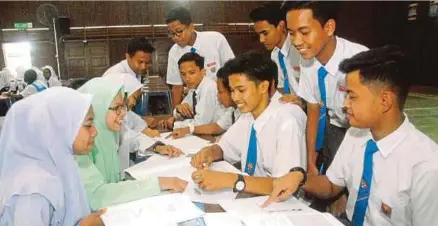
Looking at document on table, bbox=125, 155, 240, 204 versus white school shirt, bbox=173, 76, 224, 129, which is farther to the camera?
white school shirt, bbox=173, 76, 224, 129

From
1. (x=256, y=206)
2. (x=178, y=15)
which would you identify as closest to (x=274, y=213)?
(x=256, y=206)

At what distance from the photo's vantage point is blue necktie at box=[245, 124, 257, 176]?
5.62ft

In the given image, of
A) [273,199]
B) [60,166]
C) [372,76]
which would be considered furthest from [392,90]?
[60,166]

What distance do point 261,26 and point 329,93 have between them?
0.89m

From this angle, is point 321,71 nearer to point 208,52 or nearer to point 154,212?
point 154,212

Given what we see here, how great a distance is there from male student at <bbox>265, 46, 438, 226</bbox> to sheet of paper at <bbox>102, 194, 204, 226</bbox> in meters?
0.30

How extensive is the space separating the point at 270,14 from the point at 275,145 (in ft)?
4.31

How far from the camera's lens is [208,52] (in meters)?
3.43

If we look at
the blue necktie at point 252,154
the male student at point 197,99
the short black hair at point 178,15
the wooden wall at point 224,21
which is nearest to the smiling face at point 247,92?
the blue necktie at point 252,154

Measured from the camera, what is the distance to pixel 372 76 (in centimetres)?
127

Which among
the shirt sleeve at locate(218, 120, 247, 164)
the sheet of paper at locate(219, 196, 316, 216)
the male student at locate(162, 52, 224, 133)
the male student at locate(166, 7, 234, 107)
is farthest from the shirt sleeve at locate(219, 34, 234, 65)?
the sheet of paper at locate(219, 196, 316, 216)

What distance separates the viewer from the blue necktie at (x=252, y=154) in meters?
1.71

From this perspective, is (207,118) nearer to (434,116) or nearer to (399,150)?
(399,150)

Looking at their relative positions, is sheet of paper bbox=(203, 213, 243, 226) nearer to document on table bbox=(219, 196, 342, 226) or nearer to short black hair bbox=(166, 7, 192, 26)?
document on table bbox=(219, 196, 342, 226)
